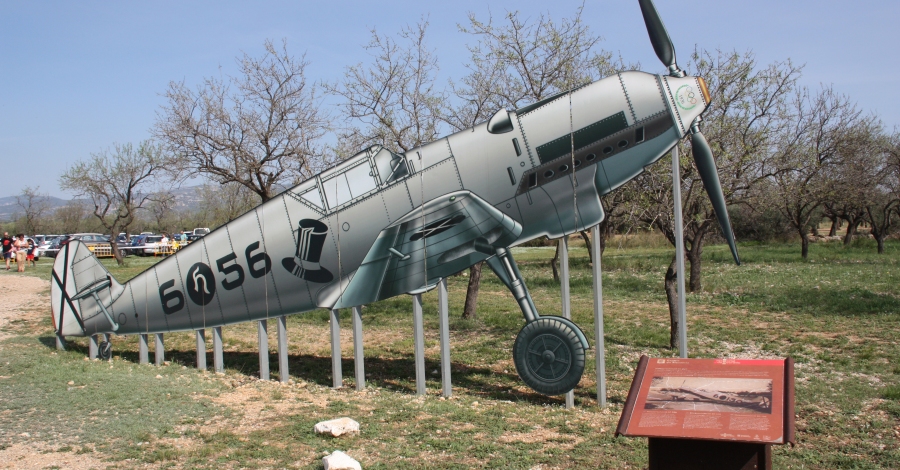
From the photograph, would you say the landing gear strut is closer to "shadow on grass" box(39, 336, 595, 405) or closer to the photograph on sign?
"shadow on grass" box(39, 336, 595, 405)

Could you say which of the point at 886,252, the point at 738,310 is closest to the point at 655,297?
the point at 738,310

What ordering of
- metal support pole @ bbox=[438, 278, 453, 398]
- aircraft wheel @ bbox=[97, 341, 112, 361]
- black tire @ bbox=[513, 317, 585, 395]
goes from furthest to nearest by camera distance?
aircraft wheel @ bbox=[97, 341, 112, 361]
metal support pole @ bbox=[438, 278, 453, 398]
black tire @ bbox=[513, 317, 585, 395]

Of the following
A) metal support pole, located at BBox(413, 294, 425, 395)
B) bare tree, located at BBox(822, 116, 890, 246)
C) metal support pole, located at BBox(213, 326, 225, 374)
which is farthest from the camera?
bare tree, located at BBox(822, 116, 890, 246)

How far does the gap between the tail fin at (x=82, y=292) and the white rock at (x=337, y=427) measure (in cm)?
626

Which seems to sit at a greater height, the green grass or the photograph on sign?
the photograph on sign

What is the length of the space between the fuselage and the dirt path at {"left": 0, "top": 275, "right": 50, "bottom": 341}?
623 centimetres

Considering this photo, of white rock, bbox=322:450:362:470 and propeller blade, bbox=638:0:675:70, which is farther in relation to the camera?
propeller blade, bbox=638:0:675:70

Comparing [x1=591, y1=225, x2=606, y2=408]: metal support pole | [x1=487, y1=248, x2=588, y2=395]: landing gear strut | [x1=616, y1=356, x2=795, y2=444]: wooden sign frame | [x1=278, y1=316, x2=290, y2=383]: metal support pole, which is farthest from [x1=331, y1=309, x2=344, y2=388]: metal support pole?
[x1=616, y1=356, x2=795, y2=444]: wooden sign frame

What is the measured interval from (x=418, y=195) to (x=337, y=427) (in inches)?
139

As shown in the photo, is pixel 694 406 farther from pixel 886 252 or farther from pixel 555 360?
pixel 886 252

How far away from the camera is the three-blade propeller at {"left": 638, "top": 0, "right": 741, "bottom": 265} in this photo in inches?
343

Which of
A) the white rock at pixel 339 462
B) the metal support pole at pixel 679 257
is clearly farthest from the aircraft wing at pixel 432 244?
the white rock at pixel 339 462

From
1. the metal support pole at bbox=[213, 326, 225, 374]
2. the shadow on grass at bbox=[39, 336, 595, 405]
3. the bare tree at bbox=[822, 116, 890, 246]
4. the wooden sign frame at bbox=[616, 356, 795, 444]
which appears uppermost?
the bare tree at bbox=[822, 116, 890, 246]

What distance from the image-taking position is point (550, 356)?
9328 mm
